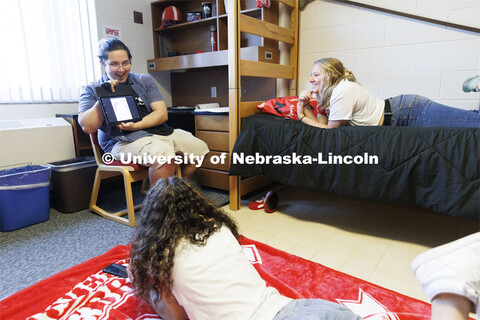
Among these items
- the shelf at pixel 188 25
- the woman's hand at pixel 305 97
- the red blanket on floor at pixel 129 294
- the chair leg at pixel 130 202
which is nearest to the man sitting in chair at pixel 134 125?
the chair leg at pixel 130 202

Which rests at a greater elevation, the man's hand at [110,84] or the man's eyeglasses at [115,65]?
the man's eyeglasses at [115,65]

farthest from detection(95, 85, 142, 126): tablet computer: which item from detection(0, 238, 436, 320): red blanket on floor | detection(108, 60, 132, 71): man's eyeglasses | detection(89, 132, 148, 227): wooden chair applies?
detection(0, 238, 436, 320): red blanket on floor

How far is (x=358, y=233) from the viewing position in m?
1.83

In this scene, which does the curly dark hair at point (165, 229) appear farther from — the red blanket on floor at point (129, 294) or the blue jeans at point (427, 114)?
the blue jeans at point (427, 114)

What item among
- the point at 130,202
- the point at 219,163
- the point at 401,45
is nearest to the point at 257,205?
the point at 219,163

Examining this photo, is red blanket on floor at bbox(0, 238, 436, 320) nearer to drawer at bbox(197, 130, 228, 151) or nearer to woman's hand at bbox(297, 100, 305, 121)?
woman's hand at bbox(297, 100, 305, 121)

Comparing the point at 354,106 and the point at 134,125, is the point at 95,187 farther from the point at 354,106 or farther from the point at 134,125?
the point at 354,106

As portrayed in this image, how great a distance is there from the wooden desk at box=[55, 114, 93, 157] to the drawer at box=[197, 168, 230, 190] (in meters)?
0.90

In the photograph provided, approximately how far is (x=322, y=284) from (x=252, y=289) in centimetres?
58

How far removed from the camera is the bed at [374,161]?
143 centimetres

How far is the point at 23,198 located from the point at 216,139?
1.30 m

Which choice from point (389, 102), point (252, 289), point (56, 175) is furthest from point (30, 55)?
point (389, 102)

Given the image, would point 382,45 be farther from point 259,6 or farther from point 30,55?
point 30,55

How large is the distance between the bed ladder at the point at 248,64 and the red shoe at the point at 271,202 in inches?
8.2
